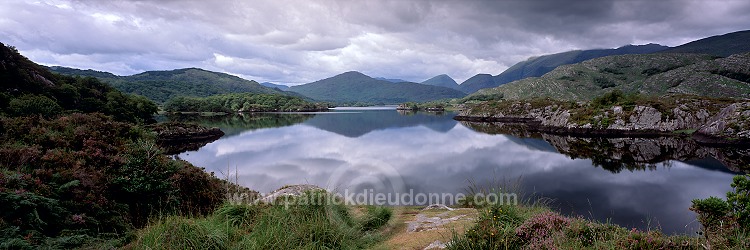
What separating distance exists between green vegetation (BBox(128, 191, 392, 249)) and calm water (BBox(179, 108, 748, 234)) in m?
1.52

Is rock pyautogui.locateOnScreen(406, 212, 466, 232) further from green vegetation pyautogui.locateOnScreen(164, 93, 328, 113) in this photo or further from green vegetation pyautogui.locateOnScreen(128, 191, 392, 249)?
green vegetation pyautogui.locateOnScreen(164, 93, 328, 113)

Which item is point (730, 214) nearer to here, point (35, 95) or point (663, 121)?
point (35, 95)

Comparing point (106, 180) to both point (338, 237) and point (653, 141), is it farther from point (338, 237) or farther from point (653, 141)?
point (653, 141)

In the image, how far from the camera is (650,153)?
34.2 meters

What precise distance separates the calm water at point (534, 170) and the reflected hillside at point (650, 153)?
0.28 feet

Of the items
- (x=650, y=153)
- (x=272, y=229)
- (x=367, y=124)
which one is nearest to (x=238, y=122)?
(x=367, y=124)

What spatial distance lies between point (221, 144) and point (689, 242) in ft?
164

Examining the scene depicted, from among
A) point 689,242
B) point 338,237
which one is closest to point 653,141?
point 689,242

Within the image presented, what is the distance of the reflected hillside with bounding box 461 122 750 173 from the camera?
27.7m

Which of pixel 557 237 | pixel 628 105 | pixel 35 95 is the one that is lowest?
pixel 557 237

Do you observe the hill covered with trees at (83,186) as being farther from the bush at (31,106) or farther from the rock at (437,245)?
the bush at (31,106)

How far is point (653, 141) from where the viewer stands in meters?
42.8

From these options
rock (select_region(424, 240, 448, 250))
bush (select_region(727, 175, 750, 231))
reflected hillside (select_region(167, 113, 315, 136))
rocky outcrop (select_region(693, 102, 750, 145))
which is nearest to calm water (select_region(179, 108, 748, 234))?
bush (select_region(727, 175, 750, 231))

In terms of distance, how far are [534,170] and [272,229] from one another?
2528 cm
